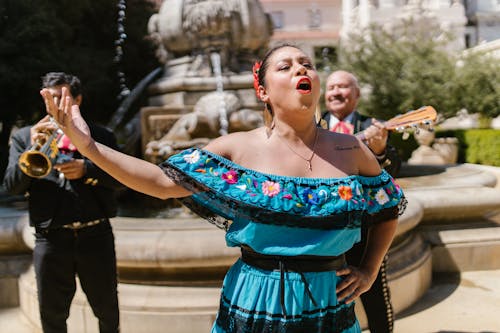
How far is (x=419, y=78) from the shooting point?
18.4 meters

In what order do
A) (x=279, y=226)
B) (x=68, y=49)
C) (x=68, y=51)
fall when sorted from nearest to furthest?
(x=279, y=226)
(x=68, y=51)
(x=68, y=49)

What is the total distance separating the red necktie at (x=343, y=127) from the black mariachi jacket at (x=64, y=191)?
1.38 meters

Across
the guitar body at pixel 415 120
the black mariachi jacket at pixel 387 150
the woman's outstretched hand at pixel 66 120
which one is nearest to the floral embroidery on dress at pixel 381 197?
the guitar body at pixel 415 120

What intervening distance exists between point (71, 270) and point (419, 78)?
17.6 m

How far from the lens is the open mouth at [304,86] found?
1720 mm

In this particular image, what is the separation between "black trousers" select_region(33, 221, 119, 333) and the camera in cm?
280

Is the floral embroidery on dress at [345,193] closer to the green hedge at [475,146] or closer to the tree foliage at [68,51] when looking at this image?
the green hedge at [475,146]

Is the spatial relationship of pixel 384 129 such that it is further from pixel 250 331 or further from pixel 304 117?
pixel 250 331

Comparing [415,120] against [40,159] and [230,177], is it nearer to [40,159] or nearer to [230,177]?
[230,177]

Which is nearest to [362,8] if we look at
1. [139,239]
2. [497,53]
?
[497,53]

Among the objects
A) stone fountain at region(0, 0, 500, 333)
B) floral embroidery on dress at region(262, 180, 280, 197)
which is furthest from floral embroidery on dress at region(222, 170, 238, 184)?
stone fountain at region(0, 0, 500, 333)

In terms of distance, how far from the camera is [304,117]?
181 centimetres

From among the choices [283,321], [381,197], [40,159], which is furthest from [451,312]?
[40,159]

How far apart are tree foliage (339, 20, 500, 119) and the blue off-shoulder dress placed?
678 inches
